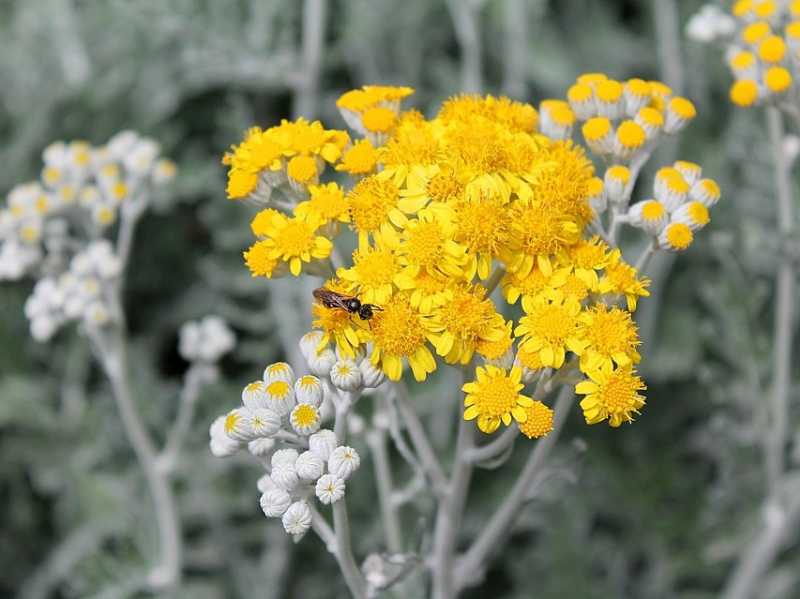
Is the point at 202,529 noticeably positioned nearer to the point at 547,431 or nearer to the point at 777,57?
the point at 547,431

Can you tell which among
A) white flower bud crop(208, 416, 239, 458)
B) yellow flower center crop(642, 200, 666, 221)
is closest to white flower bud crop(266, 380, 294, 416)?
white flower bud crop(208, 416, 239, 458)

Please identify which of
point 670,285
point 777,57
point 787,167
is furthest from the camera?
point 670,285

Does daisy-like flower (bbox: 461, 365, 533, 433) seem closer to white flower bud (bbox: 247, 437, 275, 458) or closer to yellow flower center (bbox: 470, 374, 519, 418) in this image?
yellow flower center (bbox: 470, 374, 519, 418)

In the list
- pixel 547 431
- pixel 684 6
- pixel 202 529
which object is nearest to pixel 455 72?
pixel 684 6

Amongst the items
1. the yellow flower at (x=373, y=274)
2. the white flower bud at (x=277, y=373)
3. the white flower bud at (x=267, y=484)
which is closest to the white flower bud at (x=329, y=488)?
the white flower bud at (x=267, y=484)

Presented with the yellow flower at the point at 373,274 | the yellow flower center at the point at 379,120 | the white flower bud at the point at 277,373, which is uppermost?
the yellow flower center at the point at 379,120

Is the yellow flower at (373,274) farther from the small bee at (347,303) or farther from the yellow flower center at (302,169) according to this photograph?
the yellow flower center at (302,169)
